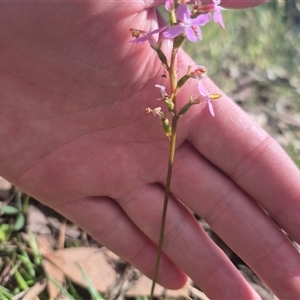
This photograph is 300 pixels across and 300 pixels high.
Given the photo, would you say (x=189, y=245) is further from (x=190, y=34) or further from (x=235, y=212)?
(x=190, y=34)

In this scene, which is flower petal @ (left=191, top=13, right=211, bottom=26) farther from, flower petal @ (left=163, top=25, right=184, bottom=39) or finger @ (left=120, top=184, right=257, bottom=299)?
finger @ (left=120, top=184, right=257, bottom=299)

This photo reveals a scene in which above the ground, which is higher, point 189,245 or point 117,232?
point 189,245

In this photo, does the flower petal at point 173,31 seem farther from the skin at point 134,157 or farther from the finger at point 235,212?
the finger at point 235,212

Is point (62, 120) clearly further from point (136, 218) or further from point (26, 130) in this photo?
point (136, 218)

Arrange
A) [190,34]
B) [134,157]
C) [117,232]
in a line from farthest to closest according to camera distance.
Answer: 1. [117,232]
2. [134,157]
3. [190,34]

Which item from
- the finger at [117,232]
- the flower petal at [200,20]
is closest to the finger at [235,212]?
the finger at [117,232]

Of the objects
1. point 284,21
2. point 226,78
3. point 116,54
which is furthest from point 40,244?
point 284,21

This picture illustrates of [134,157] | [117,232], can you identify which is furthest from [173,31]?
[117,232]
